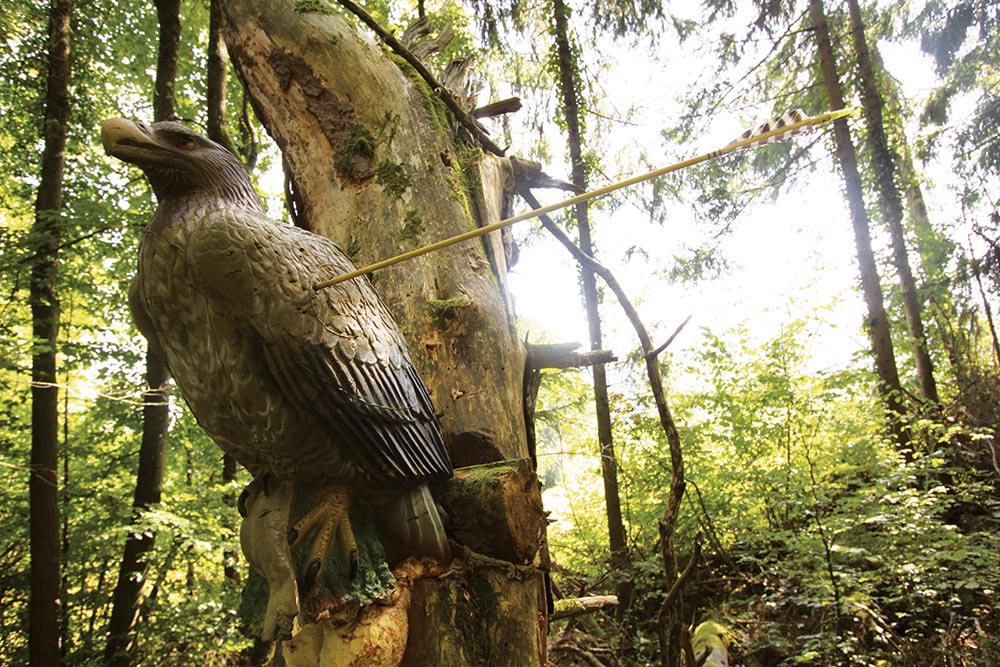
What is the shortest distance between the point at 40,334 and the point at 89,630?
3295mm

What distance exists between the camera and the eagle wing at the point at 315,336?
136cm

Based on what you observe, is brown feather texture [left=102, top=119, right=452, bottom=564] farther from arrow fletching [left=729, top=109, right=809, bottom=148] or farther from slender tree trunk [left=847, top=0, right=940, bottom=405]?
slender tree trunk [left=847, top=0, right=940, bottom=405]

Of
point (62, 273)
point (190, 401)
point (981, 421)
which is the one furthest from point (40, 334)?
point (981, 421)

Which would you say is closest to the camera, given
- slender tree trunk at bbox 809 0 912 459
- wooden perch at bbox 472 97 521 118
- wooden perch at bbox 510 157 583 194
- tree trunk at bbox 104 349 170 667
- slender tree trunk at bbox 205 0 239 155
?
wooden perch at bbox 510 157 583 194

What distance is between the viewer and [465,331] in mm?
1938

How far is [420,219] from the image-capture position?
2148 millimetres

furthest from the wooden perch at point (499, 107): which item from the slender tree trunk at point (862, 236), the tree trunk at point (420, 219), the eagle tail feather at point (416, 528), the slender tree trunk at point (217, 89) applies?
the slender tree trunk at point (862, 236)

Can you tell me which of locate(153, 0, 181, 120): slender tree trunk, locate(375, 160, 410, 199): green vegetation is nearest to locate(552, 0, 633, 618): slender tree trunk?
locate(375, 160, 410, 199): green vegetation

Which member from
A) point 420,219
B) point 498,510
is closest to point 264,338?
point 498,510

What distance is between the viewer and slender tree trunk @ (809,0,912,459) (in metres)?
7.58

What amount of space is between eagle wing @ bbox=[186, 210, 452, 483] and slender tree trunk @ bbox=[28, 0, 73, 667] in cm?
459

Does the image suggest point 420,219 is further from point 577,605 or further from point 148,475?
point 148,475

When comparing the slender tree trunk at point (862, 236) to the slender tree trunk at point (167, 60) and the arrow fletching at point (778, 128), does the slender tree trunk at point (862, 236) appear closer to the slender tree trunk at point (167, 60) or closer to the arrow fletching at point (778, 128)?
the arrow fletching at point (778, 128)

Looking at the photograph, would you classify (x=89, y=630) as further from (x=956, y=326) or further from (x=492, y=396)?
(x=956, y=326)
